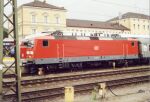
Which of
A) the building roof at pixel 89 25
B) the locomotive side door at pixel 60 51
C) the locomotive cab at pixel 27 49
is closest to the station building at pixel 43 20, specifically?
the building roof at pixel 89 25

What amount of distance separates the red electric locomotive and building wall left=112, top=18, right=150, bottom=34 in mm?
67811

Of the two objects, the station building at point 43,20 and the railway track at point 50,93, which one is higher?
the station building at point 43,20

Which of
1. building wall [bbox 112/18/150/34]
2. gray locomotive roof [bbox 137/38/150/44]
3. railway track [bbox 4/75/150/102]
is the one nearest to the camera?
railway track [bbox 4/75/150/102]

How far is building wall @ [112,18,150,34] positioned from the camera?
100438 mm

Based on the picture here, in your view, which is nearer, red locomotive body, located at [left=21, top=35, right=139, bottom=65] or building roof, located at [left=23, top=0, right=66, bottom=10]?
red locomotive body, located at [left=21, top=35, right=139, bottom=65]

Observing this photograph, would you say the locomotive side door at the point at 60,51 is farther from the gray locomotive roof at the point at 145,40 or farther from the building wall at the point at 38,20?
the building wall at the point at 38,20

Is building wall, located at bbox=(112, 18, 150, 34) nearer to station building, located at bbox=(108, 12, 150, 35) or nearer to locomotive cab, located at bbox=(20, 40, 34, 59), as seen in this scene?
station building, located at bbox=(108, 12, 150, 35)

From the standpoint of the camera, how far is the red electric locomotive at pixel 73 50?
2517 centimetres

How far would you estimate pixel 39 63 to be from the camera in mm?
25047

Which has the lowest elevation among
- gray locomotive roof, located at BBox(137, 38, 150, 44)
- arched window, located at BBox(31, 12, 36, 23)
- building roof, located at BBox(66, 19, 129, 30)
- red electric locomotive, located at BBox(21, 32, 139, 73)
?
red electric locomotive, located at BBox(21, 32, 139, 73)

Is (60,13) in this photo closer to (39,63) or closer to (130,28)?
(130,28)

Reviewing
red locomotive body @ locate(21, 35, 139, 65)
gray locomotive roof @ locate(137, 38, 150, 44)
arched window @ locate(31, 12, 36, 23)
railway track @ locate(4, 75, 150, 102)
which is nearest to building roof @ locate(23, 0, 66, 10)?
arched window @ locate(31, 12, 36, 23)

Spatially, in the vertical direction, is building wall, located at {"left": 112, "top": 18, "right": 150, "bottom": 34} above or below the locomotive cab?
above

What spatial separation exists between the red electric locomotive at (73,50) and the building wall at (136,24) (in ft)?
222
